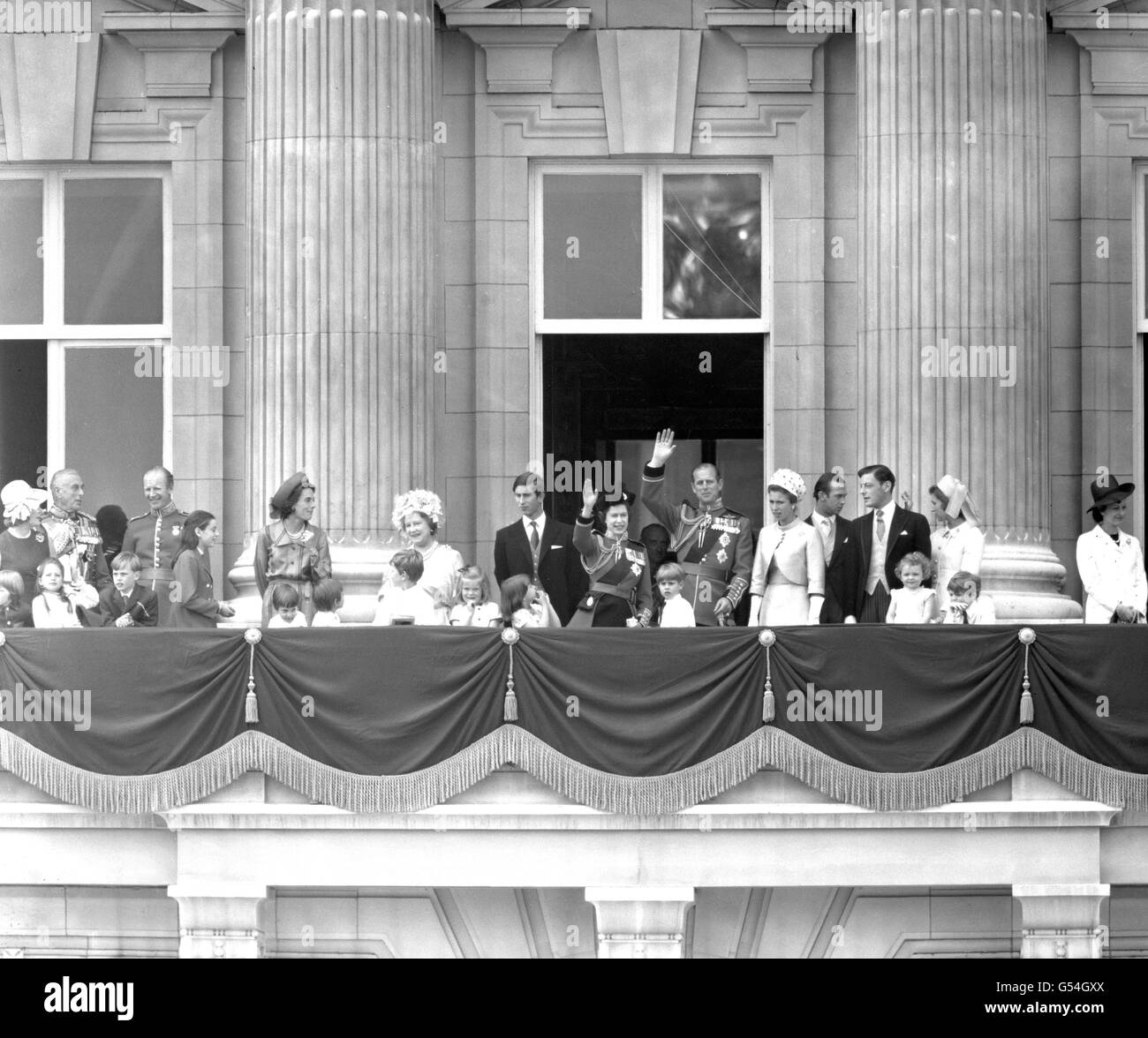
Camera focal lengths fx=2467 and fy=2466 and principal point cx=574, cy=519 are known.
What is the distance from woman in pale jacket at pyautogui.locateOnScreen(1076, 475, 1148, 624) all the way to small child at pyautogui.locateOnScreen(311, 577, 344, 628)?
238 inches

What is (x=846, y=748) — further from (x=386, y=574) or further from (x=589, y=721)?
(x=386, y=574)

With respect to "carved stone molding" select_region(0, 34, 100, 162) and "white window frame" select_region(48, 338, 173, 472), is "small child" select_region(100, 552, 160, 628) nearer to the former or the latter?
"white window frame" select_region(48, 338, 173, 472)

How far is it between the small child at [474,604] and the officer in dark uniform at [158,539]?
274 centimetres

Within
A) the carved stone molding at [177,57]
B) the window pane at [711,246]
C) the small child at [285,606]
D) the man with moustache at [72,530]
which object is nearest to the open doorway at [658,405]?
the window pane at [711,246]

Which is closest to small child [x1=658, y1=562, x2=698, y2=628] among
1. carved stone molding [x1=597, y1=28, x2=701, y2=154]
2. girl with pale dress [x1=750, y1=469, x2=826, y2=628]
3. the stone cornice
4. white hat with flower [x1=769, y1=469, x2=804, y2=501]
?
girl with pale dress [x1=750, y1=469, x2=826, y2=628]

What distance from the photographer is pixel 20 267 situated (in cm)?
2388

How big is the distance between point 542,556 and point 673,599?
5.15ft

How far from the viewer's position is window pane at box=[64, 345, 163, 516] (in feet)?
78.2

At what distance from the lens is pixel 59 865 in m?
18.9

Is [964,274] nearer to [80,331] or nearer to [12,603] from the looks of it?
[80,331]

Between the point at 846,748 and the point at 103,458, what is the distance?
8.77 metres

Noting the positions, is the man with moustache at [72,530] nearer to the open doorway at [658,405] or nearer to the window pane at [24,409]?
the window pane at [24,409]

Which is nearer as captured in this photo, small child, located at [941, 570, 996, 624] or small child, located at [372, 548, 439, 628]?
small child, located at [941, 570, 996, 624]
